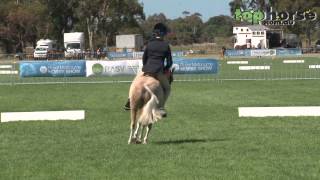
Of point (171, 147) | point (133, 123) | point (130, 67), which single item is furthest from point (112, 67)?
point (171, 147)

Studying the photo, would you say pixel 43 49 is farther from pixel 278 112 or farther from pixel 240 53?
pixel 278 112

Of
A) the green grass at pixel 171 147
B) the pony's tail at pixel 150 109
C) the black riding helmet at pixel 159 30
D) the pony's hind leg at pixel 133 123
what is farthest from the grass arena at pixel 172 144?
the black riding helmet at pixel 159 30

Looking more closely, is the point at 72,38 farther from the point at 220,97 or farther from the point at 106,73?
the point at 220,97

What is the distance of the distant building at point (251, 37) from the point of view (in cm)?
10081

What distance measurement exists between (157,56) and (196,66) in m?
24.4

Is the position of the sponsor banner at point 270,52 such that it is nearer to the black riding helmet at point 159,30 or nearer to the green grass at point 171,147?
the green grass at point 171,147

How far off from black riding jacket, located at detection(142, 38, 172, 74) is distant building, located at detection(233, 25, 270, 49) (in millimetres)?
86406

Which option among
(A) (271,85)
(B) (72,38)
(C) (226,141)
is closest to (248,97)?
(A) (271,85)

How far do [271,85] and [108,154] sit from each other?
2125 centimetres

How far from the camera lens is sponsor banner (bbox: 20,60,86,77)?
36.0 meters

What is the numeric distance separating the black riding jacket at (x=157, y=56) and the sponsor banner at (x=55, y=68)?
23.6 m

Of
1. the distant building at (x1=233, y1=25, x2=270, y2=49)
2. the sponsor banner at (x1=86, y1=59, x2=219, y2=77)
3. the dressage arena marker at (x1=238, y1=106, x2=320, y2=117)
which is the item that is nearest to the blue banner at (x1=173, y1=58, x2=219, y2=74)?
the sponsor banner at (x1=86, y1=59, x2=219, y2=77)

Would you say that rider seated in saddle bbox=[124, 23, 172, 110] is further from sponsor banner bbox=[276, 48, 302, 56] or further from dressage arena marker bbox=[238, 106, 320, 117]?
sponsor banner bbox=[276, 48, 302, 56]

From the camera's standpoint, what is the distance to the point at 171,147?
12.0 metres
